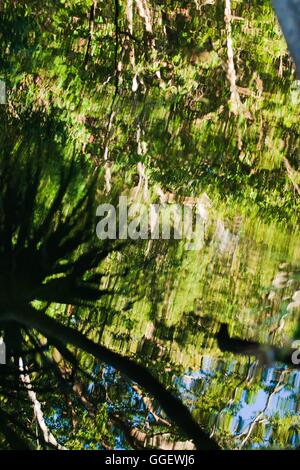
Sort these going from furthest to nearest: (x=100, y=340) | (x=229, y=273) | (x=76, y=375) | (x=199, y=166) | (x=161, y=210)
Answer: (x=199, y=166) → (x=161, y=210) → (x=229, y=273) → (x=100, y=340) → (x=76, y=375)

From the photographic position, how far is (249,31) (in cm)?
384

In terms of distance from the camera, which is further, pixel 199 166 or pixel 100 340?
pixel 199 166

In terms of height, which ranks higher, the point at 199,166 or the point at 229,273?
the point at 199,166

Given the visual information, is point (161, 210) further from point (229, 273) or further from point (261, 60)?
point (261, 60)

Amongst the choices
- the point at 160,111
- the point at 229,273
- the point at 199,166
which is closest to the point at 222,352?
the point at 229,273

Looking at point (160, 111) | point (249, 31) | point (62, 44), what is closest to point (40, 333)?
point (160, 111)

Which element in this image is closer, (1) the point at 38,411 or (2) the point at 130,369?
(1) the point at 38,411

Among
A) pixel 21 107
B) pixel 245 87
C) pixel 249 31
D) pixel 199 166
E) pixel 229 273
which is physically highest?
pixel 249 31

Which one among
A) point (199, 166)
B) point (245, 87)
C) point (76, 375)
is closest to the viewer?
point (76, 375)

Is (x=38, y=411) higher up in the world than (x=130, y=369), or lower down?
lower down

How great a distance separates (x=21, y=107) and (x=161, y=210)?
894mm

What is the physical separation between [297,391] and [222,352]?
9.6 inches

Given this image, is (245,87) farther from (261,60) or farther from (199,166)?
(199,166)
